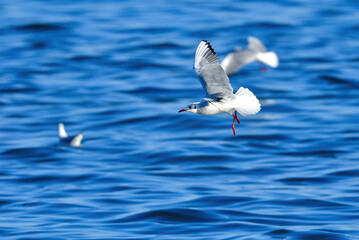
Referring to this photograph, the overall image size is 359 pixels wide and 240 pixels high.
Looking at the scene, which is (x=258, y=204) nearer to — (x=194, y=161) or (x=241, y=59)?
(x=194, y=161)

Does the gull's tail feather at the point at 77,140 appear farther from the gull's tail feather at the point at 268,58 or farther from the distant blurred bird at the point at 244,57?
the gull's tail feather at the point at 268,58

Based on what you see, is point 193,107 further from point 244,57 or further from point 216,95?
point 244,57

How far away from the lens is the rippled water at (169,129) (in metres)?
10.9

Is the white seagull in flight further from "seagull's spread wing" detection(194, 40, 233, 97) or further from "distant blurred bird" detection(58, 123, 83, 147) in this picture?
"distant blurred bird" detection(58, 123, 83, 147)

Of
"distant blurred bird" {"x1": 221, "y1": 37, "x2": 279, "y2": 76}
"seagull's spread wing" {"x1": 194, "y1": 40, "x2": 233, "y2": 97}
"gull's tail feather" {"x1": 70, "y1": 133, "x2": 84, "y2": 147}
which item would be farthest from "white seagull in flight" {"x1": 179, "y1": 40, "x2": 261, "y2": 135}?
"distant blurred bird" {"x1": 221, "y1": 37, "x2": 279, "y2": 76}

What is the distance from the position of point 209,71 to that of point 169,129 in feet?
26.8

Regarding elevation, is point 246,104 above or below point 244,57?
below

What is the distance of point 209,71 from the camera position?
8531 millimetres

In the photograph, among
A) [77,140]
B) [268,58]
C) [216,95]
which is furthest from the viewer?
[268,58]

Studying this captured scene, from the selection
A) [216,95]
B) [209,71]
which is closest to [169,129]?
[209,71]

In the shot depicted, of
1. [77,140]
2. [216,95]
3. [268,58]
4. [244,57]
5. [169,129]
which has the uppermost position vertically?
[268,58]

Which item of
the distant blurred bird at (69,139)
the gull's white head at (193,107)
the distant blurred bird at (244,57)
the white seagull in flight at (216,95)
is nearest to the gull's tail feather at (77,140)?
the distant blurred bird at (69,139)

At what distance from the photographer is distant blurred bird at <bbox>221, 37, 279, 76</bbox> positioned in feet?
56.7

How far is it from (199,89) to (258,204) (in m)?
8.66
